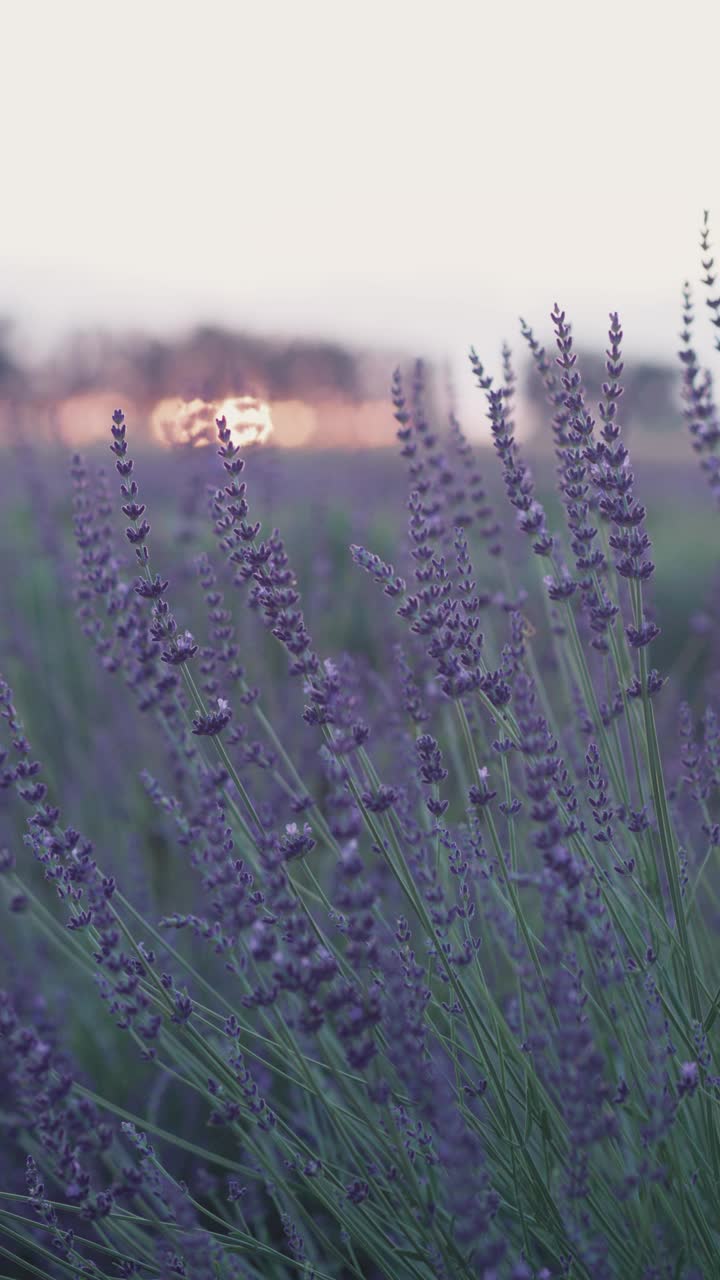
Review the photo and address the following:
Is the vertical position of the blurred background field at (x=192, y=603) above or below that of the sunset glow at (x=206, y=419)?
below

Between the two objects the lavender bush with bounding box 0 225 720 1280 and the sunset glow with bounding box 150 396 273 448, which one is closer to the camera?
the lavender bush with bounding box 0 225 720 1280

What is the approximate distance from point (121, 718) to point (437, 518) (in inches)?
111

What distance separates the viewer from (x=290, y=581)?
1.73 m

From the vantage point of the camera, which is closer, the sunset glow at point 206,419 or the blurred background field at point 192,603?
the sunset glow at point 206,419

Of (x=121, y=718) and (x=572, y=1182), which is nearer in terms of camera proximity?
(x=572, y=1182)

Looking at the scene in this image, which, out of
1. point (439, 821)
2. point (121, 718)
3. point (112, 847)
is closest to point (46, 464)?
point (121, 718)

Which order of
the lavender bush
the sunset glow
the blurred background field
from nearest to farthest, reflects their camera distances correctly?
the lavender bush → the sunset glow → the blurred background field

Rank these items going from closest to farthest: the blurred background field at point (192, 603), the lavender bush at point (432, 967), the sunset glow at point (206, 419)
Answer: the lavender bush at point (432, 967) < the sunset glow at point (206, 419) < the blurred background field at point (192, 603)

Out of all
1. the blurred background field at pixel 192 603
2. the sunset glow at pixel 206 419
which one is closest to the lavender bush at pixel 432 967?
the sunset glow at pixel 206 419

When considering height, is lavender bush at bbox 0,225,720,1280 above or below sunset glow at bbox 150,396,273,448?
below

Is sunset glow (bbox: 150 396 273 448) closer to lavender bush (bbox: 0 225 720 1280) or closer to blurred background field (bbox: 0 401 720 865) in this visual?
blurred background field (bbox: 0 401 720 865)

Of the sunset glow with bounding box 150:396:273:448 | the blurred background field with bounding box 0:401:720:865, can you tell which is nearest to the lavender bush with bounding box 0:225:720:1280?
the sunset glow with bounding box 150:396:273:448

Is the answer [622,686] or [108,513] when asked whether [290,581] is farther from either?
[108,513]

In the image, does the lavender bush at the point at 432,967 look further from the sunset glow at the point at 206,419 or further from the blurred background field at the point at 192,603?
the blurred background field at the point at 192,603
